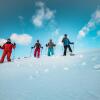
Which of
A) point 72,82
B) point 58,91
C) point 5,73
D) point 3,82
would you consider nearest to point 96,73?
point 72,82

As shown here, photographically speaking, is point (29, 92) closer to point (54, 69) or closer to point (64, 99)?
point (64, 99)

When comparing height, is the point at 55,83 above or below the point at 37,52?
below

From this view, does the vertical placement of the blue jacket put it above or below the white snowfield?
above

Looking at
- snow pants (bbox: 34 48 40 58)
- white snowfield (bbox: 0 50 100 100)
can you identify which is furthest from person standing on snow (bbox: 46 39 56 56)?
white snowfield (bbox: 0 50 100 100)

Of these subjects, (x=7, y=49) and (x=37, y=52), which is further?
(x=37, y=52)

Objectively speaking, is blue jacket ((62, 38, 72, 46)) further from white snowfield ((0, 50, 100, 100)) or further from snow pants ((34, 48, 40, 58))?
white snowfield ((0, 50, 100, 100))

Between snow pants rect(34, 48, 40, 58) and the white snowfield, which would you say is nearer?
the white snowfield

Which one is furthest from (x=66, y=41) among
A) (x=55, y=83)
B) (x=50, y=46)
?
(x=55, y=83)

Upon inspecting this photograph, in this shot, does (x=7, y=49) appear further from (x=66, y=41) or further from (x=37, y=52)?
(x=66, y=41)

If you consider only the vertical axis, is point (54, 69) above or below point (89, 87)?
above

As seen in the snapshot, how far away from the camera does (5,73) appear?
7.63 meters

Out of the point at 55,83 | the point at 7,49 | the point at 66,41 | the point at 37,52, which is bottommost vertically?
the point at 55,83

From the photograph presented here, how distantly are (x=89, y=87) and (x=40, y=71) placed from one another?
96.8 inches

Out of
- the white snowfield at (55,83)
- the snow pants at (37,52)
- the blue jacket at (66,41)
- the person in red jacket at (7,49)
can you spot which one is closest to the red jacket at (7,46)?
the person in red jacket at (7,49)
